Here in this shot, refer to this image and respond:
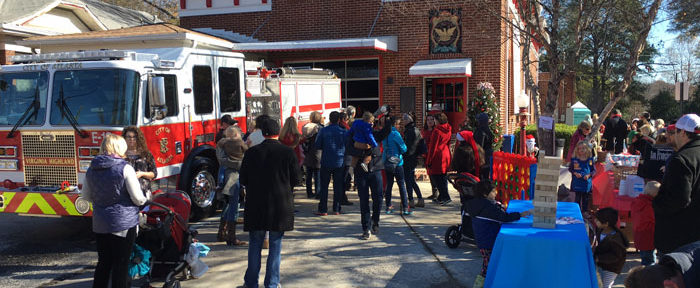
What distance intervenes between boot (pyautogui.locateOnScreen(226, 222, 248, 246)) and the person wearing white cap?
4927mm

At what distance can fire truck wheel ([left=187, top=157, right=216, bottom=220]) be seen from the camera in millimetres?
8423

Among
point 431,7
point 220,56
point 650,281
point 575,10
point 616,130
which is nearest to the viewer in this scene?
point 650,281

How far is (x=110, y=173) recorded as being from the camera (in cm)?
470

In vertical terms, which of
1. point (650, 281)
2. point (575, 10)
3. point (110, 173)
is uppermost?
point (575, 10)

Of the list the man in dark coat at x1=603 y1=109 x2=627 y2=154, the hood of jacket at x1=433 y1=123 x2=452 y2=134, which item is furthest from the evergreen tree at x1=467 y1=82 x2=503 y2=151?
the hood of jacket at x1=433 y1=123 x2=452 y2=134

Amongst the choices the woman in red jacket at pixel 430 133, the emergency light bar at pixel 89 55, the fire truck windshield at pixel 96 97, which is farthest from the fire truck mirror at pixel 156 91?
the woman in red jacket at pixel 430 133

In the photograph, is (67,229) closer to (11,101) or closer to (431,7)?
(11,101)

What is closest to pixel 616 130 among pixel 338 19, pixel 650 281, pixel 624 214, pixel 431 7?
pixel 431 7

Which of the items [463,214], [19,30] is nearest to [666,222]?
[463,214]

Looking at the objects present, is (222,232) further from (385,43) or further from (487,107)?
(385,43)

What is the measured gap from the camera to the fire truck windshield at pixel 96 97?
7.23 metres

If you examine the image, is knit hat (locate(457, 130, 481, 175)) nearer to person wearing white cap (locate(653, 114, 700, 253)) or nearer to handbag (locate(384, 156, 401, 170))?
handbag (locate(384, 156, 401, 170))

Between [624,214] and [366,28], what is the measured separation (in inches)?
437

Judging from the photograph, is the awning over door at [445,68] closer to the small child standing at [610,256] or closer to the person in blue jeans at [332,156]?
the person in blue jeans at [332,156]
